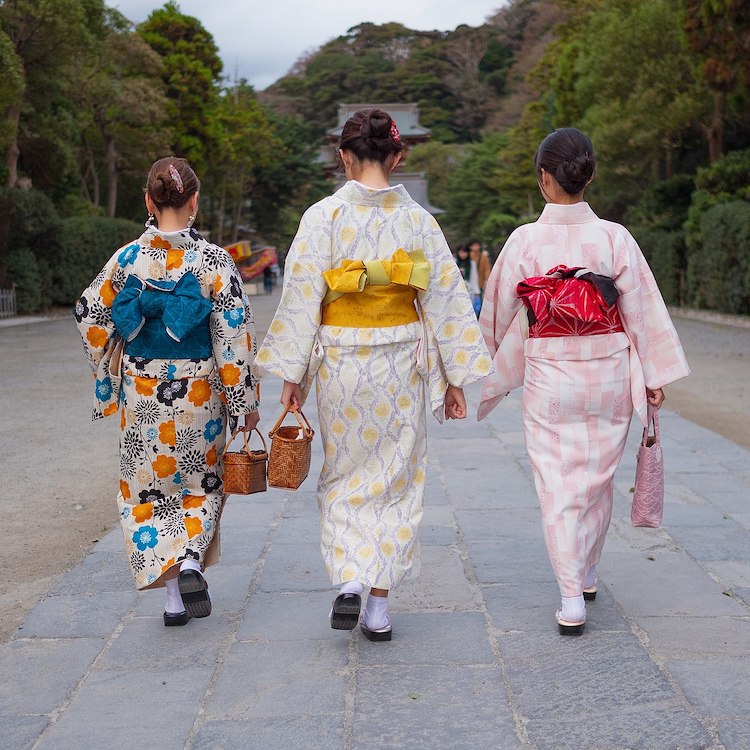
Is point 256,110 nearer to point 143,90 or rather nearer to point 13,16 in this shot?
point 143,90

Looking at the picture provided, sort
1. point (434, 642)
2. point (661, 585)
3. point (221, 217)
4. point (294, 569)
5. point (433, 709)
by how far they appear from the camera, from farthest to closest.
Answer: point (221, 217) < point (294, 569) < point (661, 585) < point (434, 642) < point (433, 709)

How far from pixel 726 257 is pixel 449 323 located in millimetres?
16121

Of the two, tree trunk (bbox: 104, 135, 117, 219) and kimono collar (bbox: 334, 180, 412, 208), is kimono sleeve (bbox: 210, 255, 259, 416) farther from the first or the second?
tree trunk (bbox: 104, 135, 117, 219)

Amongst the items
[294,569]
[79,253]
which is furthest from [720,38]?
[294,569]

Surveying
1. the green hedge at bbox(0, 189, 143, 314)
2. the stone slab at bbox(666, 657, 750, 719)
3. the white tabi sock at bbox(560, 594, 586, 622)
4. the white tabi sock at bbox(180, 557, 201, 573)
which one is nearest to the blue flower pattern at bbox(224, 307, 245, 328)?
the white tabi sock at bbox(180, 557, 201, 573)

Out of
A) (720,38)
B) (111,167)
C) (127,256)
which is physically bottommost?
(127,256)

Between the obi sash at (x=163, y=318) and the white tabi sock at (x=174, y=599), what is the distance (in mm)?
736

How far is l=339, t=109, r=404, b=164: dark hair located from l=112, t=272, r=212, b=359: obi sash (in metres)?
0.65

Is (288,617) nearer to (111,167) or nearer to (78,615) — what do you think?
(78,615)

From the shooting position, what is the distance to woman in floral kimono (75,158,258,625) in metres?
3.16

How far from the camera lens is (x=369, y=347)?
9.98 ft

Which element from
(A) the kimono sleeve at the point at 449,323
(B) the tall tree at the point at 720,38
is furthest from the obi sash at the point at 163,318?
(B) the tall tree at the point at 720,38

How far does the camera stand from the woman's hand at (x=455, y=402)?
10.5 ft

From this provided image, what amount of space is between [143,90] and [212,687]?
72.5 feet
